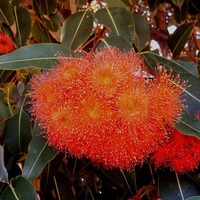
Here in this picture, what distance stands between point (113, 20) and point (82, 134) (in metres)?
0.35

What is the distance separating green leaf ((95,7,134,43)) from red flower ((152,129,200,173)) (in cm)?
25

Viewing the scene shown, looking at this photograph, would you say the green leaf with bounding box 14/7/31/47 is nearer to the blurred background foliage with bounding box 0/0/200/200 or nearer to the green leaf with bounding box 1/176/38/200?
the blurred background foliage with bounding box 0/0/200/200

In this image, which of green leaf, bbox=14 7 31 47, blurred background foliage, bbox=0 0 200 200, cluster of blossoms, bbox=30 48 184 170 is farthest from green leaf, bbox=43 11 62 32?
cluster of blossoms, bbox=30 48 184 170

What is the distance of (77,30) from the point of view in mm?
1043

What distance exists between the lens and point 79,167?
47.2 inches

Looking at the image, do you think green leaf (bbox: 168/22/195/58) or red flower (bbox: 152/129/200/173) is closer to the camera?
red flower (bbox: 152/129/200/173)

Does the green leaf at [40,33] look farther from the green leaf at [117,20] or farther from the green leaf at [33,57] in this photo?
the green leaf at [33,57]

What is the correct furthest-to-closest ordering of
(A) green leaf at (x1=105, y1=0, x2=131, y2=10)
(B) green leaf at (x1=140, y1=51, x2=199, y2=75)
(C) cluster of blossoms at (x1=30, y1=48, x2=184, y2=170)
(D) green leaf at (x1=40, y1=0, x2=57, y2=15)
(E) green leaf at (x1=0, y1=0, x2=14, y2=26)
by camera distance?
1. (D) green leaf at (x1=40, y1=0, x2=57, y2=15)
2. (E) green leaf at (x1=0, y1=0, x2=14, y2=26)
3. (A) green leaf at (x1=105, y1=0, x2=131, y2=10)
4. (B) green leaf at (x1=140, y1=51, x2=199, y2=75)
5. (C) cluster of blossoms at (x1=30, y1=48, x2=184, y2=170)

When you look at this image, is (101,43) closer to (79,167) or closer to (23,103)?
(23,103)

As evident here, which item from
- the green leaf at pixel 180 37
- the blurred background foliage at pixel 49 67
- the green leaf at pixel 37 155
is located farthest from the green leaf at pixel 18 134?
the green leaf at pixel 180 37

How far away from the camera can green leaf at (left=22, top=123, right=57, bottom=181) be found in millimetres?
906

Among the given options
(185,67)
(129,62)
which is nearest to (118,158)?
(129,62)

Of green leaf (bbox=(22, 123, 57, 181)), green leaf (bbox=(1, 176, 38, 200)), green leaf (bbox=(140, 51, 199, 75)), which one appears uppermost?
green leaf (bbox=(140, 51, 199, 75))

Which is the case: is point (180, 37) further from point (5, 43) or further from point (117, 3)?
point (5, 43)
